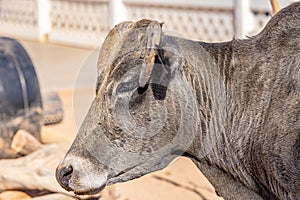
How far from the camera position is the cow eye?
126 inches

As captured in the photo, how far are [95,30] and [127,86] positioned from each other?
10024mm

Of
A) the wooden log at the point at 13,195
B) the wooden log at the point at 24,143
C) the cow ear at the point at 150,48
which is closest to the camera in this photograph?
the cow ear at the point at 150,48

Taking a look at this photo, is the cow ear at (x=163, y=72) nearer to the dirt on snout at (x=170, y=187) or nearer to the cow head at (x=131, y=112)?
the cow head at (x=131, y=112)

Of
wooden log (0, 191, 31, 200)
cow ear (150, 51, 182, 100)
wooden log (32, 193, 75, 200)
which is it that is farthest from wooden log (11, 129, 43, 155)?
cow ear (150, 51, 182, 100)

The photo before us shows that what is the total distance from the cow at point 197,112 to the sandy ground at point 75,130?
0.82 m

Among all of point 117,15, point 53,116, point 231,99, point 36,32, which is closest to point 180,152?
point 231,99

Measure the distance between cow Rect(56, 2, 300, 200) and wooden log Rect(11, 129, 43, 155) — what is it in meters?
3.42

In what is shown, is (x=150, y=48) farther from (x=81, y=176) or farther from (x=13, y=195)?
(x=13, y=195)

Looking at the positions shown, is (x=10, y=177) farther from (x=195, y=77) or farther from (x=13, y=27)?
(x=13, y=27)

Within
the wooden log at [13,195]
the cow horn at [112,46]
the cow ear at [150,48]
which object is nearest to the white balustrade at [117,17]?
the wooden log at [13,195]

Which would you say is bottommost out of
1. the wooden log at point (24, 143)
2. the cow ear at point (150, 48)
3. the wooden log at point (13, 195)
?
the wooden log at point (24, 143)

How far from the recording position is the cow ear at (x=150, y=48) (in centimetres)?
317

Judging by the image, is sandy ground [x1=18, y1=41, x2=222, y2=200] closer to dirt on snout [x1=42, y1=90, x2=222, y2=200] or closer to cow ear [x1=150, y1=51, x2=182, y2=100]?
dirt on snout [x1=42, y1=90, x2=222, y2=200]

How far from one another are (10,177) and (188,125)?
2747mm
